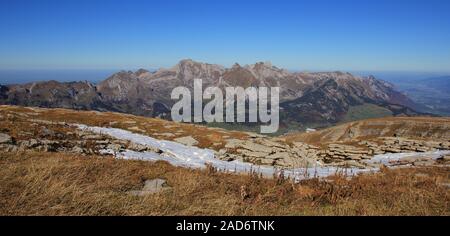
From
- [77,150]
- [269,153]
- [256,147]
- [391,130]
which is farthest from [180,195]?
[391,130]

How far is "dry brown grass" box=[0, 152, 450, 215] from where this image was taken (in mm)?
8500

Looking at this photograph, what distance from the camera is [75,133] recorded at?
32.2 meters

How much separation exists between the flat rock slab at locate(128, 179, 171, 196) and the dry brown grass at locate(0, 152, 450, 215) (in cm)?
27

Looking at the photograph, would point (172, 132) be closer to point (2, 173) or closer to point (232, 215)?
point (2, 173)

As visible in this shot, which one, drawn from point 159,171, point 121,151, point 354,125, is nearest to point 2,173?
point 159,171

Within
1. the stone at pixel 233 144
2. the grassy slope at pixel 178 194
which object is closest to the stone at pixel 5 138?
the grassy slope at pixel 178 194

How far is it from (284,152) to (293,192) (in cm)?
2701

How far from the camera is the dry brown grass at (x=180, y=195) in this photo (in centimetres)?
850

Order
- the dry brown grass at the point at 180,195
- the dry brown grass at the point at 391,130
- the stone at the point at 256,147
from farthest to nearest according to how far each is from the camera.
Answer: the dry brown grass at the point at 391,130, the stone at the point at 256,147, the dry brown grass at the point at 180,195

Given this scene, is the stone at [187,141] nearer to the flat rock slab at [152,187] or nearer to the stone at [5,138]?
the stone at [5,138]

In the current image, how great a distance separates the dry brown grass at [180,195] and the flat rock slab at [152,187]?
266 mm

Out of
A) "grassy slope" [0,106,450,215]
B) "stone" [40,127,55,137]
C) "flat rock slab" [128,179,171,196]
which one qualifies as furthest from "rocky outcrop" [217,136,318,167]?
"flat rock slab" [128,179,171,196]
